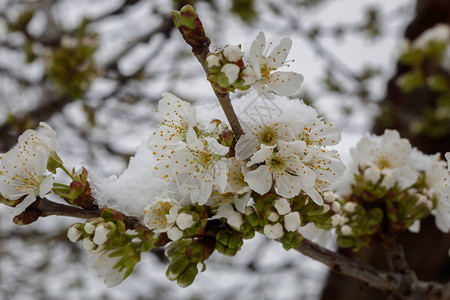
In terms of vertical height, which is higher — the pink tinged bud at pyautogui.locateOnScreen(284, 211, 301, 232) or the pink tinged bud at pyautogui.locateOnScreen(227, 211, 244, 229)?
the pink tinged bud at pyautogui.locateOnScreen(284, 211, 301, 232)

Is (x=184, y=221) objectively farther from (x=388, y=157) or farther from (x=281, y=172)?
(x=388, y=157)

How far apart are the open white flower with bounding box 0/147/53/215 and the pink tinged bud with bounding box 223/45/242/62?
559 mm

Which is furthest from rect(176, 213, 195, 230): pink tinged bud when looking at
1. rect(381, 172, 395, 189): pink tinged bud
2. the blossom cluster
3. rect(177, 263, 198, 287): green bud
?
rect(381, 172, 395, 189): pink tinged bud

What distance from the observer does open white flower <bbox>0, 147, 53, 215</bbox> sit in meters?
1.05

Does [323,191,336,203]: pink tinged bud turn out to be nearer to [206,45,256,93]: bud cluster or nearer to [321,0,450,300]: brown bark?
[206,45,256,93]: bud cluster

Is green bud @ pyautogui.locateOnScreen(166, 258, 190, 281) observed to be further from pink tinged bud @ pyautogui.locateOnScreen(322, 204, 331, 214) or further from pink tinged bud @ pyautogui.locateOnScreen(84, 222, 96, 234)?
pink tinged bud @ pyautogui.locateOnScreen(322, 204, 331, 214)

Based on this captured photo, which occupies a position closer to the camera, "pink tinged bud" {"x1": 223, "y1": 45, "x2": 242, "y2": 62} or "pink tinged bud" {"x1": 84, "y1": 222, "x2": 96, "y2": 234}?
"pink tinged bud" {"x1": 223, "y1": 45, "x2": 242, "y2": 62}

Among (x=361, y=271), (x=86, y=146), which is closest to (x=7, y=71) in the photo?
(x=86, y=146)

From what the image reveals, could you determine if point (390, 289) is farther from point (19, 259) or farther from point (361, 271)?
point (19, 259)

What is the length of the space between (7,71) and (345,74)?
11.6 ft

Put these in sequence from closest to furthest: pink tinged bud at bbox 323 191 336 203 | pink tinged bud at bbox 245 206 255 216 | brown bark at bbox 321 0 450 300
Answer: pink tinged bud at bbox 245 206 255 216 → pink tinged bud at bbox 323 191 336 203 → brown bark at bbox 321 0 450 300

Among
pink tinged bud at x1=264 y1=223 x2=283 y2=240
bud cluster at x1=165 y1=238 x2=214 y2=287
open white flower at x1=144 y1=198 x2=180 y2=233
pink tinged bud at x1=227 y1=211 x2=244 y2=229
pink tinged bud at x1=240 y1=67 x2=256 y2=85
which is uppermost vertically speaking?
pink tinged bud at x1=240 y1=67 x2=256 y2=85

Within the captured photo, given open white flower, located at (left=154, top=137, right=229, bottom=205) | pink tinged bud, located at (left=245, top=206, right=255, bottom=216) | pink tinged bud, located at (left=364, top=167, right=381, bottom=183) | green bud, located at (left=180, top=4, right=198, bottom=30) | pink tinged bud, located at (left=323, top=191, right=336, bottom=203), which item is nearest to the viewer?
green bud, located at (left=180, top=4, right=198, bottom=30)

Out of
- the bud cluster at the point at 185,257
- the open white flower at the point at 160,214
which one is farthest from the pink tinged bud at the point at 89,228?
the bud cluster at the point at 185,257
